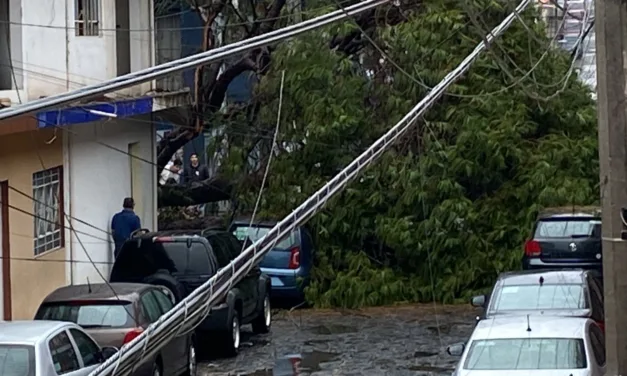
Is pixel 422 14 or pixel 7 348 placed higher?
pixel 422 14

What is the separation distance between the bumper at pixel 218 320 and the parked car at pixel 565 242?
19.6ft

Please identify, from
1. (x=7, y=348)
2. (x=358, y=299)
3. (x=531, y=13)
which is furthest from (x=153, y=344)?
(x=531, y=13)

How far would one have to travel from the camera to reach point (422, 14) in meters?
26.0

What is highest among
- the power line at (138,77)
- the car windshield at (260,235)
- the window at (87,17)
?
the window at (87,17)

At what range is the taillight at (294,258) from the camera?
81.2 feet

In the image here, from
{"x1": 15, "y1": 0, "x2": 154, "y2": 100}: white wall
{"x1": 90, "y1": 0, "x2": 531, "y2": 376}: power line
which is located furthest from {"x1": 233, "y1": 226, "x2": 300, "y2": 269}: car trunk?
{"x1": 90, "y1": 0, "x2": 531, "y2": 376}: power line

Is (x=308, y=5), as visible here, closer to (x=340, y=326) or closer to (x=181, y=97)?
(x=181, y=97)

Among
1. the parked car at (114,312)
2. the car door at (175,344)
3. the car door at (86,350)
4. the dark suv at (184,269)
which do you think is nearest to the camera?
the car door at (86,350)

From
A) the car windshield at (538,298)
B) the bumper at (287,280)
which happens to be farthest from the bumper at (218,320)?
the bumper at (287,280)

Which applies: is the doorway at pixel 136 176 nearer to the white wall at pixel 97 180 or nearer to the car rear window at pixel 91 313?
the white wall at pixel 97 180

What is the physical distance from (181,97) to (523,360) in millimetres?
14212

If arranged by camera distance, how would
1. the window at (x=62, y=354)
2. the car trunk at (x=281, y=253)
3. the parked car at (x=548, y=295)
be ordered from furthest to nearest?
the car trunk at (x=281, y=253) < the parked car at (x=548, y=295) < the window at (x=62, y=354)

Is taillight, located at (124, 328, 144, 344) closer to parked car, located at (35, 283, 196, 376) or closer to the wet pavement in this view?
parked car, located at (35, 283, 196, 376)

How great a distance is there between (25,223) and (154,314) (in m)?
5.15
